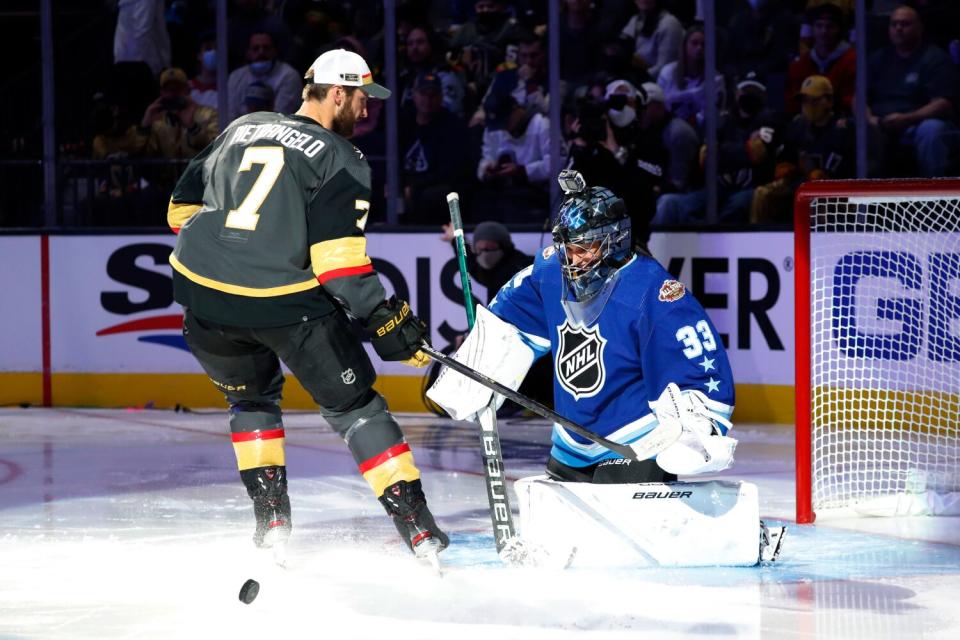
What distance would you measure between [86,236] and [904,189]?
14.5ft

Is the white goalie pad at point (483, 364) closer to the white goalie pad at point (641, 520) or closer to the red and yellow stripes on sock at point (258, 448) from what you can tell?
the white goalie pad at point (641, 520)

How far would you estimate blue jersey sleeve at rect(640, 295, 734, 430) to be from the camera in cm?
373

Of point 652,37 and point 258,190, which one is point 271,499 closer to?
point 258,190

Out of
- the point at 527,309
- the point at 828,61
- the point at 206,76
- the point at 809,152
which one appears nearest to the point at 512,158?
the point at 809,152

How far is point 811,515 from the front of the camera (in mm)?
4664

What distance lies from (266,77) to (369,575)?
433cm

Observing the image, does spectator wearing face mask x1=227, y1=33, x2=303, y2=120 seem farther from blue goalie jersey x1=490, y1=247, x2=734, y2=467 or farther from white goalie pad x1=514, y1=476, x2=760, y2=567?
white goalie pad x1=514, y1=476, x2=760, y2=567

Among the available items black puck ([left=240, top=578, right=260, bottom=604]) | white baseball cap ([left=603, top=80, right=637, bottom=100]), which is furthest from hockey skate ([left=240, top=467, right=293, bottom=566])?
white baseball cap ([left=603, top=80, right=637, bottom=100])

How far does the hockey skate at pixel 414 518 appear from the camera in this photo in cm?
383

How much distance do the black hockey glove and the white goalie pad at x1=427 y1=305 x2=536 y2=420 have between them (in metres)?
0.25

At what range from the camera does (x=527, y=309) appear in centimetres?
413

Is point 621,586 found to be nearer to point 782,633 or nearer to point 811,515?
point 782,633

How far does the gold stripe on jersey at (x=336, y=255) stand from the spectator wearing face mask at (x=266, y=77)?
Result: 13.7 feet

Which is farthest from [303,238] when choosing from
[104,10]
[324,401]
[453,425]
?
[104,10]
